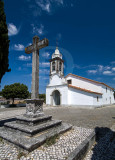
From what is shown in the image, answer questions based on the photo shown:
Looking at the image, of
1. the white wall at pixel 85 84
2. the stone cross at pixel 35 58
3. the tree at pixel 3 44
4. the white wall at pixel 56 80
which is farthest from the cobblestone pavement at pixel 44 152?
the white wall at pixel 85 84

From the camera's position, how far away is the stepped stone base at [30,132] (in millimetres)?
2937

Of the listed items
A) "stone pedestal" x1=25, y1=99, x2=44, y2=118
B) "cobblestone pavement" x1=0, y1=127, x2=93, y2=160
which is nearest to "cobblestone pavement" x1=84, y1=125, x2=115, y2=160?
"cobblestone pavement" x1=0, y1=127, x2=93, y2=160

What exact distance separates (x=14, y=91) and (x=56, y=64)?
919 cm

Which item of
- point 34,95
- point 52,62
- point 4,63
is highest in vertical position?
point 52,62

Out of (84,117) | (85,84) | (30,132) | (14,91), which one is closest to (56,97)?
(85,84)

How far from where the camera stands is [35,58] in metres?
5.09

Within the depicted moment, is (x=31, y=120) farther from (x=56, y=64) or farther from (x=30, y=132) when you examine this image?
(x=56, y=64)

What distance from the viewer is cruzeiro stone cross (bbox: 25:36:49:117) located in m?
4.41

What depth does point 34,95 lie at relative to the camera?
4727 millimetres

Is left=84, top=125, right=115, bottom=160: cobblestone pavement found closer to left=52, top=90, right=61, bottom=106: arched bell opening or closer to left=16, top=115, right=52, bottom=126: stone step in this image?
left=16, top=115, right=52, bottom=126: stone step

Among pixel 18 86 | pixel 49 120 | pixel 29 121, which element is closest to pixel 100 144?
pixel 49 120

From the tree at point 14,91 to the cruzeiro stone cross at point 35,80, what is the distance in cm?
1210

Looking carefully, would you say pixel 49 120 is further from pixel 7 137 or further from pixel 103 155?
pixel 103 155

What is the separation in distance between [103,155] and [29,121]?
2.74 metres
